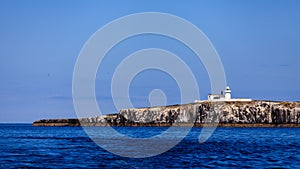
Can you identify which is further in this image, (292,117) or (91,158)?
(292,117)

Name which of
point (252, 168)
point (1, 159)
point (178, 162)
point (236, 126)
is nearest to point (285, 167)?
point (252, 168)

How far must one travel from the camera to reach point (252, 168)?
41.9m

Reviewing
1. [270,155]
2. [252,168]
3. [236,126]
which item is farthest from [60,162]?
[236,126]

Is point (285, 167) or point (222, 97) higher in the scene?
point (222, 97)

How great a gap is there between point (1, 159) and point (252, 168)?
23.1m

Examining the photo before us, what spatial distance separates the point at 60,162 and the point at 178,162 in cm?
1071

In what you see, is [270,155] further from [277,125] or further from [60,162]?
[277,125]

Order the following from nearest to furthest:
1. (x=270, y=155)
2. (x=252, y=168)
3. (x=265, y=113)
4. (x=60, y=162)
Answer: (x=252, y=168), (x=60, y=162), (x=270, y=155), (x=265, y=113)

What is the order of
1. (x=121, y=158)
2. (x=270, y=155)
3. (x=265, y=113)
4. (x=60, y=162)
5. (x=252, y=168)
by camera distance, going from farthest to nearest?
(x=265, y=113), (x=270, y=155), (x=121, y=158), (x=60, y=162), (x=252, y=168)

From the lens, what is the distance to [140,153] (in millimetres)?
54500

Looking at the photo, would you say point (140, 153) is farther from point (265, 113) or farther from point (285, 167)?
point (265, 113)

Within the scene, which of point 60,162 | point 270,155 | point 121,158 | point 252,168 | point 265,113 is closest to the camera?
point 252,168

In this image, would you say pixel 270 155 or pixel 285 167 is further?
pixel 270 155

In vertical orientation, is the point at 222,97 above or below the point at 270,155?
above
